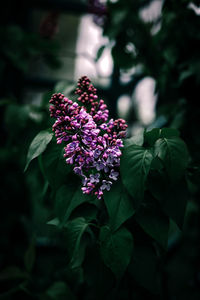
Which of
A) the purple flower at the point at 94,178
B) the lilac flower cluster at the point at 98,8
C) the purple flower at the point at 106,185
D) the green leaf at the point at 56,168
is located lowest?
the purple flower at the point at 106,185

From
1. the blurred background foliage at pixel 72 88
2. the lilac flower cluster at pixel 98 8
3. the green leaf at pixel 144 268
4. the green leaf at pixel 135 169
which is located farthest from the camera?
the lilac flower cluster at pixel 98 8

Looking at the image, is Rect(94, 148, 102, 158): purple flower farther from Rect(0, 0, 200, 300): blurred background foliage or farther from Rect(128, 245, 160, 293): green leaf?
Rect(128, 245, 160, 293): green leaf

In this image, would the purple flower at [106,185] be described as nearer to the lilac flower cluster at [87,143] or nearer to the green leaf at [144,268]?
the lilac flower cluster at [87,143]

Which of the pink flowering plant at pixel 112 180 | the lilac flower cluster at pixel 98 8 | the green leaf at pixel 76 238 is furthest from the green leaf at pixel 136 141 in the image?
the lilac flower cluster at pixel 98 8

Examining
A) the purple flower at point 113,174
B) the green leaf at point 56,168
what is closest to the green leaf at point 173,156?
the purple flower at point 113,174

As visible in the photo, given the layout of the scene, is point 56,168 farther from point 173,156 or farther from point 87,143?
point 173,156

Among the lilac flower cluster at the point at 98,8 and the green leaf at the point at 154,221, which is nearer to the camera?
the green leaf at the point at 154,221

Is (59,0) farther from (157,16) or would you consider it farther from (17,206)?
(17,206)

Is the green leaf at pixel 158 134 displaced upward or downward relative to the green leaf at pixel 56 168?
upward

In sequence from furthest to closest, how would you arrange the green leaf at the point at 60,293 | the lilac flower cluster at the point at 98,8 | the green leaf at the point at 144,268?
the lilac flower cluster at the point at 98,8 → the green leaf at the point at 60,293 → the green leaf at the point at 144,268

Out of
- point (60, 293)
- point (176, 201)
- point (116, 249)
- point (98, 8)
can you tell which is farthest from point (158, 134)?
point (98, 8)
